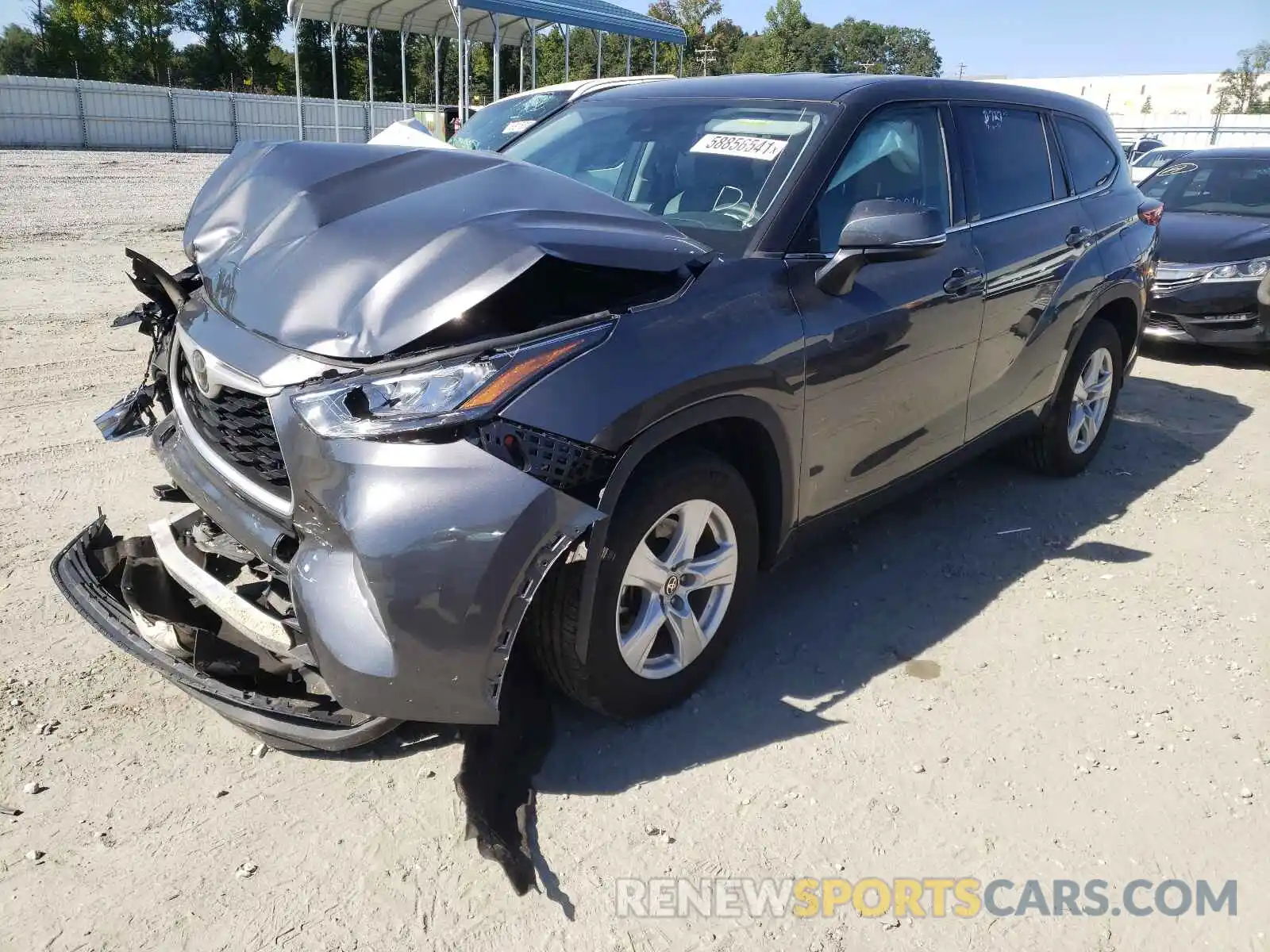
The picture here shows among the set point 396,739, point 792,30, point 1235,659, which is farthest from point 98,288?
point 792,30

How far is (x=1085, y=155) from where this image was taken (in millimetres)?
4816

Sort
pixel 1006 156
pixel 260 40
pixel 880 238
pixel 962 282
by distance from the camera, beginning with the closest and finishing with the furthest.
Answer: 1. pixel 880 238
2. pixel 962 282
3. pixel 1006 156
4. pixel 260 40

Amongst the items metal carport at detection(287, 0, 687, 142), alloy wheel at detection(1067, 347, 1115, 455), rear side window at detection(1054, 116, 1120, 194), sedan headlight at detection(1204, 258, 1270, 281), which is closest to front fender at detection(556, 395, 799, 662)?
alloy wheel at detection(1067, 347, 1115, 455)

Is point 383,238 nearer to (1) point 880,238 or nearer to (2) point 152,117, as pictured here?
(1) point 880,238

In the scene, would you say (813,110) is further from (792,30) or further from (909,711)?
(792,30)

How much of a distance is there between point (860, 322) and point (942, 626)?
1.26 m

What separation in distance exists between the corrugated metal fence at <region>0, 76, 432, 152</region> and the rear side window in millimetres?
26247

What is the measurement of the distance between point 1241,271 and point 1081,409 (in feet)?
12.9

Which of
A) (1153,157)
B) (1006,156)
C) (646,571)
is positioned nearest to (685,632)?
(646,571)

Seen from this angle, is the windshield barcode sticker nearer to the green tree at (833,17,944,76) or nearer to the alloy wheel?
the alloy wheel

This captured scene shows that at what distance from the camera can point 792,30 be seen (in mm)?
60438

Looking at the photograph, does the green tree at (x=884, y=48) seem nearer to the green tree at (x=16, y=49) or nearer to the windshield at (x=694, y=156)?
the green tree at (x=16, y=49)

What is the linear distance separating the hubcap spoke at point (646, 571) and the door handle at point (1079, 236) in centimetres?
285

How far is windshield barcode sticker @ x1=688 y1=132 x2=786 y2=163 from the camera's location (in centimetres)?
321
